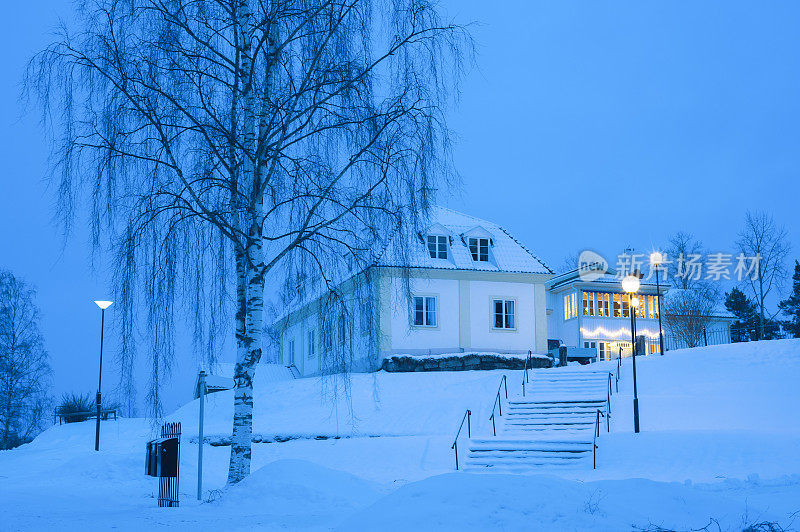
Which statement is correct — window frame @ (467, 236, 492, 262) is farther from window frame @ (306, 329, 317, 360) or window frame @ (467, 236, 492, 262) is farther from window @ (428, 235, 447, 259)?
window frame @ (306, 329, 317, 360)

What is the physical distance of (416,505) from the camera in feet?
27.1

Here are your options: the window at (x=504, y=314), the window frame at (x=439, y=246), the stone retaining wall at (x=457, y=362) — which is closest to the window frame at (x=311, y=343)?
the stone retaining wall at (x=457, y=362)

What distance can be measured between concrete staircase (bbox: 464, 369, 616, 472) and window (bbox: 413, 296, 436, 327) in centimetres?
688

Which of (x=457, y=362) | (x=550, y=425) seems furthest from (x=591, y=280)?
(x=550, y=425)

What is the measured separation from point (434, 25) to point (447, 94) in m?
1.06

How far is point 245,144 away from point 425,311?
23.3 meters

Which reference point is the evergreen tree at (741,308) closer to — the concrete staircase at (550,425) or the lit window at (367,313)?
the concrete staircase at (550,425)

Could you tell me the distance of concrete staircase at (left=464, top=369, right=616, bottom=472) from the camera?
18.5m

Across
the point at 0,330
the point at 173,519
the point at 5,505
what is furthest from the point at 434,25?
the point at 0,330

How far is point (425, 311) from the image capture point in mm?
34406

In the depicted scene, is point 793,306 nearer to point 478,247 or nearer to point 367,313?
point 478,247

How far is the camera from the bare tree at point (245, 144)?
1091 centimetres

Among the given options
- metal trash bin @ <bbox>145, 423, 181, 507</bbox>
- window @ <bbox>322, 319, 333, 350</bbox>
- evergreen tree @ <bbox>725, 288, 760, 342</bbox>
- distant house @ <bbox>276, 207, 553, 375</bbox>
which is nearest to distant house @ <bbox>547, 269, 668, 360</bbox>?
distant house @ <bbox>276, 207, 553, 375</bbox>

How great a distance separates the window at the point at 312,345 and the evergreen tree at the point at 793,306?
34026 millimetres
